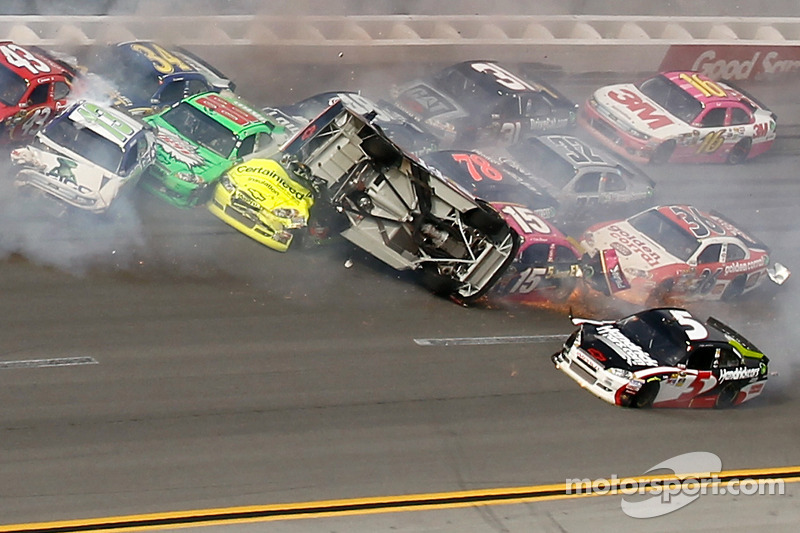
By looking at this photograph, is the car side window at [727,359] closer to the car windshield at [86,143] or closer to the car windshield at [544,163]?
the car windshield at [544,163]

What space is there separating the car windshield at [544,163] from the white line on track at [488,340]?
3.93 meters

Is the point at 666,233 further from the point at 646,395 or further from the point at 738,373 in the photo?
the point at 646,395

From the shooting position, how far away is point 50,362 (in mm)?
13289

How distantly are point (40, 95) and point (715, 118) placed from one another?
42.4 ft

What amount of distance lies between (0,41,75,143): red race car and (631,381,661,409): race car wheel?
974cm

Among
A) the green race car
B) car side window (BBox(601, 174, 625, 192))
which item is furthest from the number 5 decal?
the green race car

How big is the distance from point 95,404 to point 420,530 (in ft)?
12.8

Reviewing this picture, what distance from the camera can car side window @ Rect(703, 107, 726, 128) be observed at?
22.6 meters

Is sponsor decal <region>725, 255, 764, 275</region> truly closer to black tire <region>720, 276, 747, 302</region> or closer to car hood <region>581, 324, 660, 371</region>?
black tire <region>720, 276, 747, 302</region>

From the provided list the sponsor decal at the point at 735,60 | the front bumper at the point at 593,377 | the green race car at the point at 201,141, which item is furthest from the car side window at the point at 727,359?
the sponsor decal at the point at 735,60

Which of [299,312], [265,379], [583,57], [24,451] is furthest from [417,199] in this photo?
[583,57]

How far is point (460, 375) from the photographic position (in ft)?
47.8

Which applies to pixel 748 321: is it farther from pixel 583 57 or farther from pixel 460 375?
pixel 583 57

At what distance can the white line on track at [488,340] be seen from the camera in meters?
15.3
